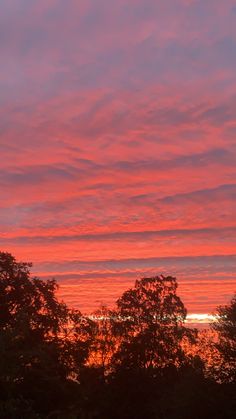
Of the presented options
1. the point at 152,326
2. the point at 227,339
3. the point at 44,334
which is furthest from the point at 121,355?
the point at 44,334

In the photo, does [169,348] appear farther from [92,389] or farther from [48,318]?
[48,318]

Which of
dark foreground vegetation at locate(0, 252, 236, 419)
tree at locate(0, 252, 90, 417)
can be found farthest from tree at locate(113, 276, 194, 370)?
tree at locate(0, 252, 90, 417)

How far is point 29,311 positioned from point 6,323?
126 inches

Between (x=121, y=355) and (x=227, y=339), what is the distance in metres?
14.0

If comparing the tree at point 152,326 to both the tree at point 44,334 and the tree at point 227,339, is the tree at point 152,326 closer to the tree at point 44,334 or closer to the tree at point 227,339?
the tree at point 227,339

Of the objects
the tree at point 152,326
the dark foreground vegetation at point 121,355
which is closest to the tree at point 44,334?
the dark foreground vegetation at point 121,355

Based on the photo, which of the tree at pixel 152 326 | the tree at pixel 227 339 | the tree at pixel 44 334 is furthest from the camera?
the tree at pixel 152 326

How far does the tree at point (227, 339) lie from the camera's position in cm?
6531

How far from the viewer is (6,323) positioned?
171 feet

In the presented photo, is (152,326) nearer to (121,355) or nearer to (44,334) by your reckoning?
(121,355)

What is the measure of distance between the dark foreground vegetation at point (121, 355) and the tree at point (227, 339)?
0.12 meters

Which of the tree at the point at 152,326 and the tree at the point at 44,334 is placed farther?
the tree at the point at 152,326

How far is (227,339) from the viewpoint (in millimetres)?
68625

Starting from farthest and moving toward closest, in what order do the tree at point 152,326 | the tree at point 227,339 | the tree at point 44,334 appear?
the tree at point 152,326, the tree at point 227,339, the tree at point 44,334
